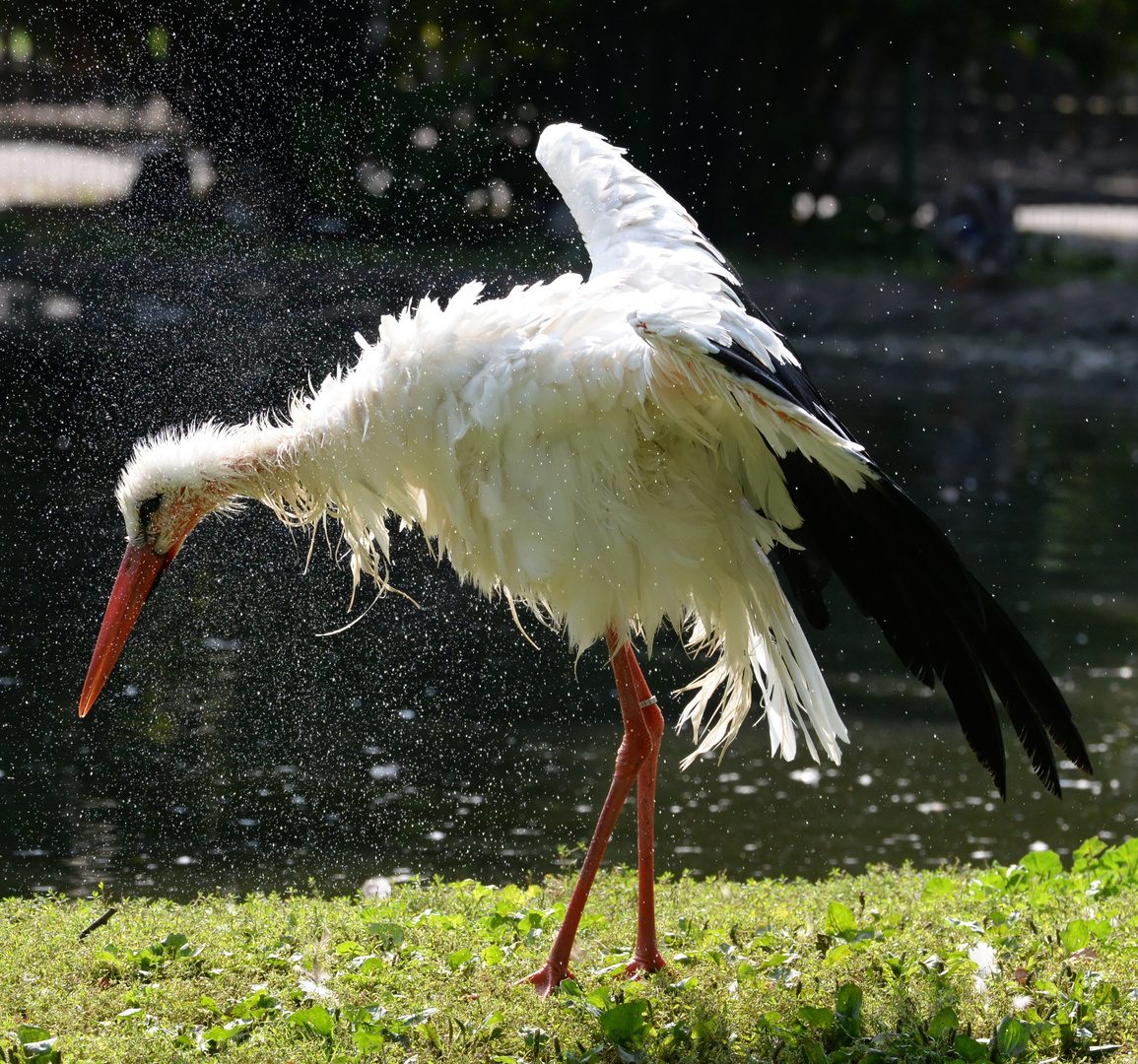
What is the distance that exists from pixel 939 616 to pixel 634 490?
0.73m

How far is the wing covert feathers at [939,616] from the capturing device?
3.19 metres

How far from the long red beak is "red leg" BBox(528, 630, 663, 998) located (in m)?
1.20

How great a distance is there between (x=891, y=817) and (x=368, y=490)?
7.22ft

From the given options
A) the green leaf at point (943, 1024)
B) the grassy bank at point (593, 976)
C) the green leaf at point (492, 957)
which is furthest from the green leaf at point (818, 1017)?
the green leaf at point (492, 957)

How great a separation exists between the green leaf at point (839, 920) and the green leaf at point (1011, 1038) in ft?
2.01

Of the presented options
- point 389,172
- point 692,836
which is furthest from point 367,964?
point 389,172

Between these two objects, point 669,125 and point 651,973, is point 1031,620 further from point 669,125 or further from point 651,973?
point 669,125

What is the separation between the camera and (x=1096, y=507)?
349 inches

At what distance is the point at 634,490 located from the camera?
3.31m

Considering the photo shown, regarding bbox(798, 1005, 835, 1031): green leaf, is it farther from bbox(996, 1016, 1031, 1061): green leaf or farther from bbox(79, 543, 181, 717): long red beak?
bbox(79, 543, 181, 717): long red beak

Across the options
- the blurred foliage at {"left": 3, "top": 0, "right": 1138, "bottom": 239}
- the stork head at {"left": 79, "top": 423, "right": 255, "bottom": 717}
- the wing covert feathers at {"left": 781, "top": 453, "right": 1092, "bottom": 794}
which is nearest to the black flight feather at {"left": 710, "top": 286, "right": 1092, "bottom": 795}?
the wing covert feathers at {"left": 781, "top": 453, "right": 1092, "bottom": 794}

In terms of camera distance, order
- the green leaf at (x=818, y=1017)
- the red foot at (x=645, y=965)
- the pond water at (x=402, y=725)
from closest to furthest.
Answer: the green leaf at (x=818, y=1017) → the red foot at (x=645, y=965) → the pond water at (x=402, y=725)

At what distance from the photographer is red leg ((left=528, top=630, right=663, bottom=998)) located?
3.24 metres

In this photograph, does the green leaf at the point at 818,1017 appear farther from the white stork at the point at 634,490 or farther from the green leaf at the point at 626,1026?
the white stork at the point at 634,490
